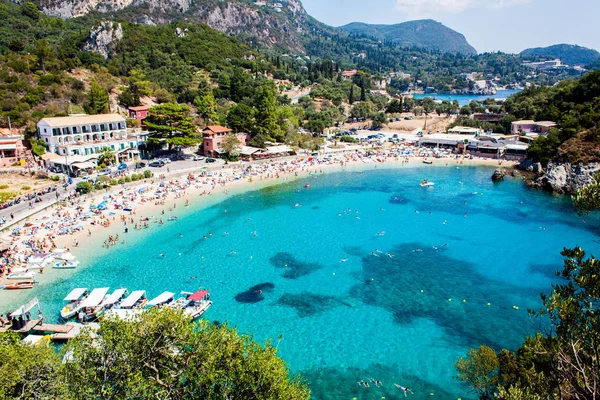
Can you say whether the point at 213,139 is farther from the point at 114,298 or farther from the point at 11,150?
the point at 114,298

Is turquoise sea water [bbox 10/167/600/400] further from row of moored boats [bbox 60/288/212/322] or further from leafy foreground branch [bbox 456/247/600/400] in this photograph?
leafy foreground branch [bbox 456/247/600/400]

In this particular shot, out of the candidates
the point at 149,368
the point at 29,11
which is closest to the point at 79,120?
the point at 149,368

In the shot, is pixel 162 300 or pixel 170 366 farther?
pixel 162 300

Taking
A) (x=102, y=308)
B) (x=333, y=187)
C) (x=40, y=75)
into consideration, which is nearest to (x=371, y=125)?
(x=333, y=187)

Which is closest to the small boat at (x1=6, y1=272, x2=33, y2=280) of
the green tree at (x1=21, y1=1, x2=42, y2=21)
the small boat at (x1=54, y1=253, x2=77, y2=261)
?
the small boat at (x1=54, y1=253, x2=77, y2=261)

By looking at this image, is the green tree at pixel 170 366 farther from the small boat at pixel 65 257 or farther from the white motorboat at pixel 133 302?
the small boat at pixel 65 257

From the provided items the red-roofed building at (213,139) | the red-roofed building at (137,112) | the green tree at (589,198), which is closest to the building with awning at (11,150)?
the red-roofed building at (137,112)
